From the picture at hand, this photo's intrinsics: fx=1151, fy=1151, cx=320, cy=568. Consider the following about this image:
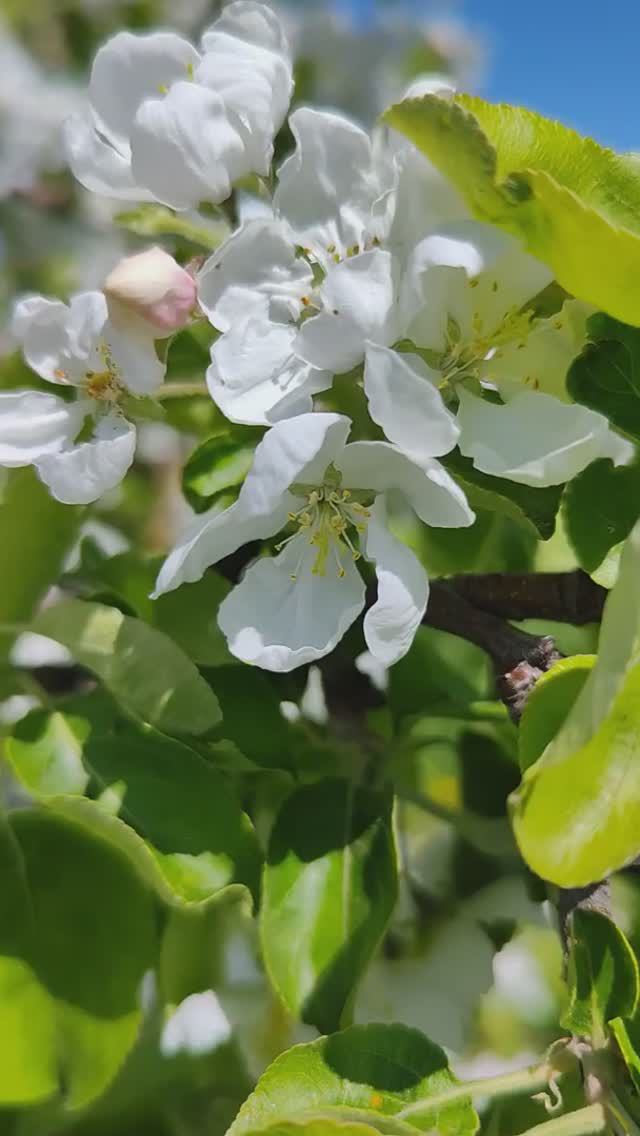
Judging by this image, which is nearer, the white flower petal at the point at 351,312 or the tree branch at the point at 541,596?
the white flower petal at the point at 351,312

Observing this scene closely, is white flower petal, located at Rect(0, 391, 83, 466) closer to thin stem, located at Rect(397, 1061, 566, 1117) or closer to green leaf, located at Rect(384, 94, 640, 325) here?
green leaf, located at Rect(384, 94, 640, 325)

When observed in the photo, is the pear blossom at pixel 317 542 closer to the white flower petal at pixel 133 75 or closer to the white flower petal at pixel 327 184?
the white flower petal at pixel 327 184

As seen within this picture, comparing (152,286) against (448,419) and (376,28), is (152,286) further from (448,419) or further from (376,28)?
(376,28)

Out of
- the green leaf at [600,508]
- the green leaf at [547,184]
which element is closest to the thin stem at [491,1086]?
the green leaf at [600,508]

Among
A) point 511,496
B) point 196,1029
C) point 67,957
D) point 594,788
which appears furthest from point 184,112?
point 196,1029

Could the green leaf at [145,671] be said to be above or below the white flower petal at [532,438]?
below

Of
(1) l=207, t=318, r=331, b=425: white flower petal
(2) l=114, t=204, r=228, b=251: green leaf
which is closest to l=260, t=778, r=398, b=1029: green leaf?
(1) l=207, t=318, r=331, b=425: white flower petal

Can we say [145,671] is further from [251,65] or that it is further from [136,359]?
[251,65]
